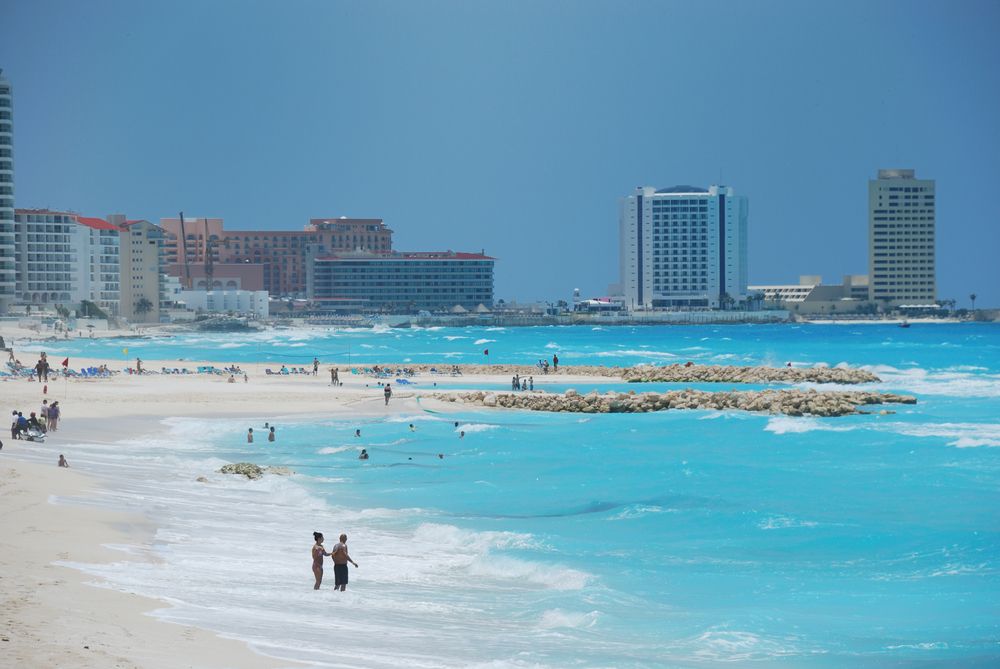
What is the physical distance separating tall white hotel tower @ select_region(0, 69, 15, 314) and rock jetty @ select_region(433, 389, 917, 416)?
74.8 meters

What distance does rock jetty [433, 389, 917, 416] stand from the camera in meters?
41.5

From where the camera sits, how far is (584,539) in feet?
65.2

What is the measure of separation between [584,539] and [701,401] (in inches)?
981

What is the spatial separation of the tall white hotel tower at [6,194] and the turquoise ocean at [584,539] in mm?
79484

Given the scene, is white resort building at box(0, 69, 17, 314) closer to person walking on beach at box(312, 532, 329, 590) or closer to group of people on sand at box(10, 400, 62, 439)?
group of people on sand at box(10, 400, 62, 439)

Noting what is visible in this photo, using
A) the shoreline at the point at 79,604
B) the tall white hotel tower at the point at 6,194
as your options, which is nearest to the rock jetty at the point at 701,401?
the shoreline at the point at 79,604

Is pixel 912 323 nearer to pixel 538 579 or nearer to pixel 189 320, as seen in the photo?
pixel 189 320

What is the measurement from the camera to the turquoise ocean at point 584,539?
13.7 meters

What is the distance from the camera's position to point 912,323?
18562 cm

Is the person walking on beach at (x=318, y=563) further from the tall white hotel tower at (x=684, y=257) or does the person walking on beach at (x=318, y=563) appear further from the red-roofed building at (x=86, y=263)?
the tall white hotel tower at (x=684, y=257)

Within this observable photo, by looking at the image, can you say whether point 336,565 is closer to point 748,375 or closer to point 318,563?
point 318,563

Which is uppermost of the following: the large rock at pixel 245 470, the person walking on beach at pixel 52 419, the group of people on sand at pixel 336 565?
the person walking on beach at pixel 52 419

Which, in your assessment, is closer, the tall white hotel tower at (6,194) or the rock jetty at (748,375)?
the rock jetty at (748,375)

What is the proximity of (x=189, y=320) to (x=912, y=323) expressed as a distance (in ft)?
335
